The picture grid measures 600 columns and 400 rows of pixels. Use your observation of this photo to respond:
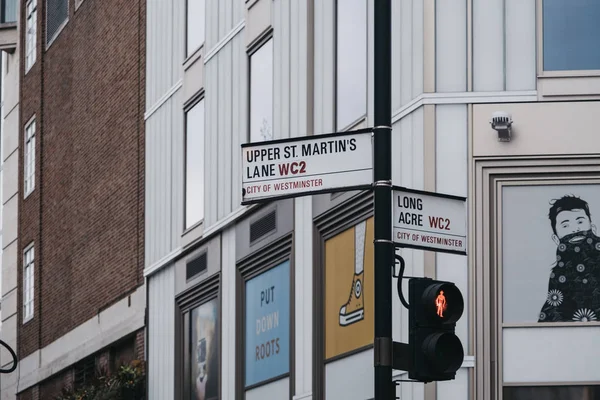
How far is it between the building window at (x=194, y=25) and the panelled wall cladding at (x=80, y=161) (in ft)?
9.52

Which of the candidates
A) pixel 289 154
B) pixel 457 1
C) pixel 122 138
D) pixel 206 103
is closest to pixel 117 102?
pixel 122 138

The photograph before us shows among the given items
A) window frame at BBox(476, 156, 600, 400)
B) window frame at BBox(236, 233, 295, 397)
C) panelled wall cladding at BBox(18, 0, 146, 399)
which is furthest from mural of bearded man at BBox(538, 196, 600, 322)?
panelled wall cladding at BBox(18, 0, 146, 399)

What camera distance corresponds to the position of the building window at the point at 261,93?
2400 centimetres

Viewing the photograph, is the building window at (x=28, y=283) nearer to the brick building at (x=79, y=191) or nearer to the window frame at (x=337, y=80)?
the brick building at (x=79, y=191)

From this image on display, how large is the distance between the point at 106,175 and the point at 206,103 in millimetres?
7251

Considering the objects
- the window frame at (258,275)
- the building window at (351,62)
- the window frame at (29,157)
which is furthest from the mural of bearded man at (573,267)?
the window frame at (29,157)

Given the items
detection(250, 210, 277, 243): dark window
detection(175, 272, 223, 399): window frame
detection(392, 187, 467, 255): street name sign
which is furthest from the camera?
detection(175, 272, 223, 399): window frame

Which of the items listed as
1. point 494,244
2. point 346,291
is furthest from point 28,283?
point 494,244

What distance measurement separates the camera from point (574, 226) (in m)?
18.4

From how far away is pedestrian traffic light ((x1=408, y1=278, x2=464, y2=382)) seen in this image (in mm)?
11531

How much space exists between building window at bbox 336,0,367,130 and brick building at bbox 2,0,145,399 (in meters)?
10.0

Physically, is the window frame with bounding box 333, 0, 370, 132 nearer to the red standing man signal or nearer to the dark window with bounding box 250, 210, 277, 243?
the dark window with bounding box 250, 210, 277, 243

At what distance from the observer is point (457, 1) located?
1906 cm

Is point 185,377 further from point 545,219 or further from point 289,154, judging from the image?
point 289,154
